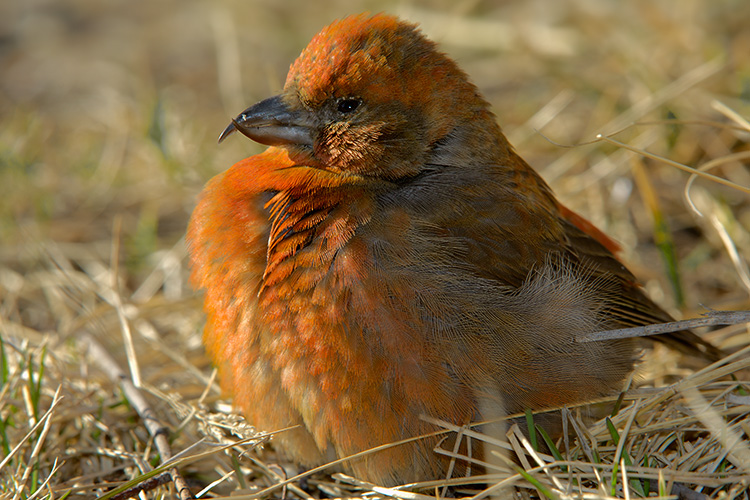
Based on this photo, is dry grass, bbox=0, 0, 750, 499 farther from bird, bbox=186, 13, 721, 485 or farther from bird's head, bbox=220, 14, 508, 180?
bird's head, bbox=220, 14, 508, 180

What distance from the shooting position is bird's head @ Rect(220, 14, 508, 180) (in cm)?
305

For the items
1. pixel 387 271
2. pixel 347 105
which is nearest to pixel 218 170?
pixel 347 105

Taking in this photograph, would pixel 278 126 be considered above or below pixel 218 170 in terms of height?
above

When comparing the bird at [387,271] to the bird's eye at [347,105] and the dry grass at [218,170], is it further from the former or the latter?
the dry grass at [218,170]

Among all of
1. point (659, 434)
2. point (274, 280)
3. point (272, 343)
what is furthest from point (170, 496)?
point (659, 434)

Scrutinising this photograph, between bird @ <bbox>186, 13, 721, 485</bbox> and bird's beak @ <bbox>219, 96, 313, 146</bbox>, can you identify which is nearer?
bird @ <bbox>186, 13, 721, 485</bbox>

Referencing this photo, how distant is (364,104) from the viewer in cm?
307

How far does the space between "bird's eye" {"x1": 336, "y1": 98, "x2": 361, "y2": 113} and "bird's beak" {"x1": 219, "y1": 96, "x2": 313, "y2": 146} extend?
0.48 ft

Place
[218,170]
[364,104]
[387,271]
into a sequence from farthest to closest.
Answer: [218,170] < [364,104] < [387,271]

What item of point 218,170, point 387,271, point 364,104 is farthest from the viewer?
point 218,170

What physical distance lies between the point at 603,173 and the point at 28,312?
12.4ft

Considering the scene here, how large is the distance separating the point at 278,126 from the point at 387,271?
2.73 feet

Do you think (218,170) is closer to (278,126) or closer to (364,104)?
(278,126)

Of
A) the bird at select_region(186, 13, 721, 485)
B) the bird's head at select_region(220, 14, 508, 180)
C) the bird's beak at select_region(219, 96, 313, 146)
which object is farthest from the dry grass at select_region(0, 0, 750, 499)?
the bird's beak at select_region(219, 96, 313, 146)
